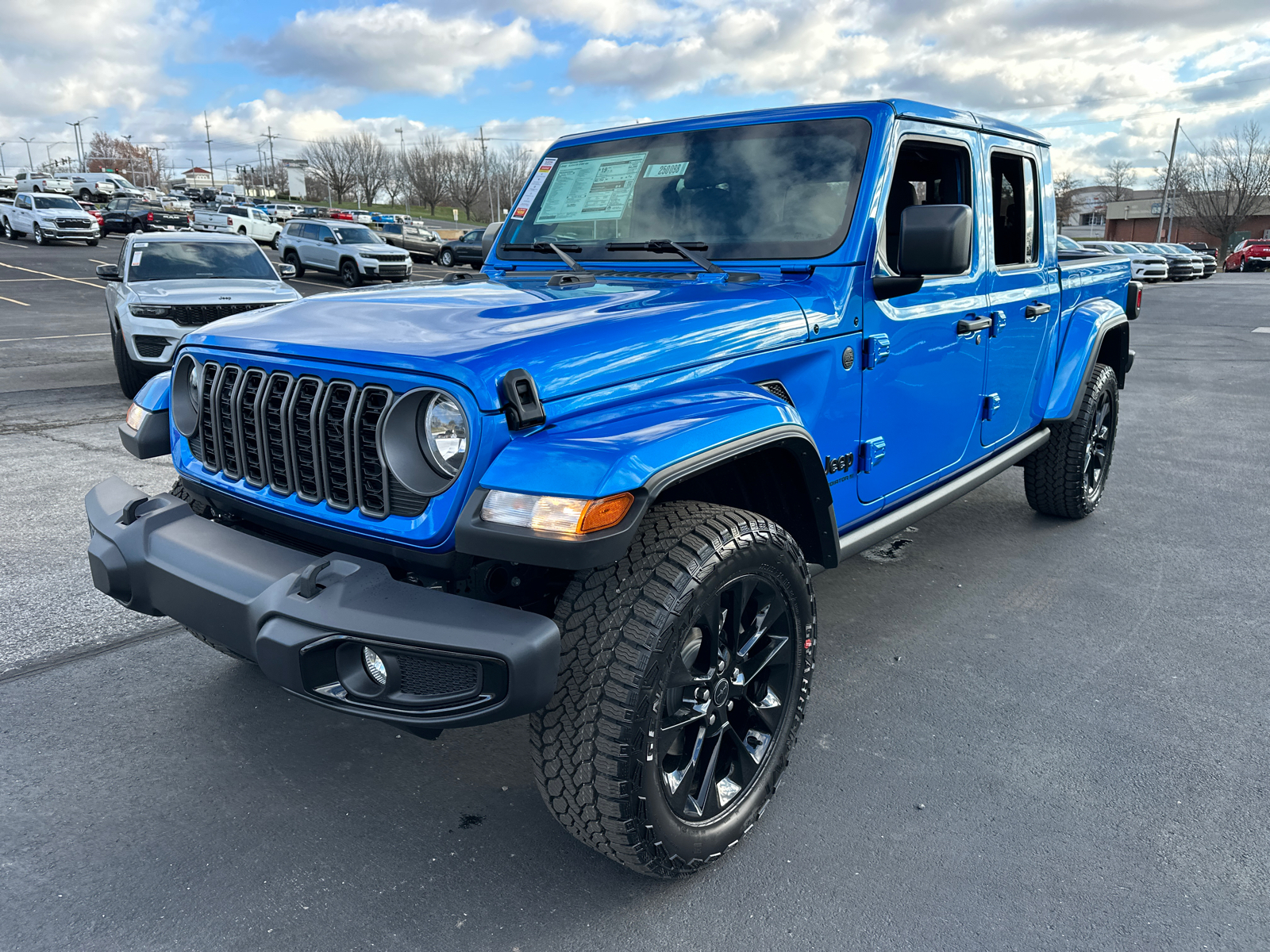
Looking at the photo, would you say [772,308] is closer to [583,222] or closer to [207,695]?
[583,222]

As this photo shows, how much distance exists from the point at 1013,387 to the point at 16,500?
5.65m

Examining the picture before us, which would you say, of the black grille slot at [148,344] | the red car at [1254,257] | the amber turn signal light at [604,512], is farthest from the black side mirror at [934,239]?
the red car at [1254,257]

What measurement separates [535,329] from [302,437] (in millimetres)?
667

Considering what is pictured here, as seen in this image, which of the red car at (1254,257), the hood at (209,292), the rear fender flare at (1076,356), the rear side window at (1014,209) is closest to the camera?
the rear side window at (1014,209)

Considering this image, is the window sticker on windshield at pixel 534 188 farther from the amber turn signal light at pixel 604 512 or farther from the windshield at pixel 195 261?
the windshield at pixel 195 261

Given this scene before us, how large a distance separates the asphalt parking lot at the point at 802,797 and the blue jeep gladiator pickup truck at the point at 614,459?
1.07 feet

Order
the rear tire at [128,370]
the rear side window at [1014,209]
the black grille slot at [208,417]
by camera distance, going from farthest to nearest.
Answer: the rear tire at [128,370], the rear side window at [1014,209], the black grille slot at [208,417]

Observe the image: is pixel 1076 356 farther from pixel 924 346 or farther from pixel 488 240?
pixel 488 240

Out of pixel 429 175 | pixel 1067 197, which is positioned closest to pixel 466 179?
pixel 429 175

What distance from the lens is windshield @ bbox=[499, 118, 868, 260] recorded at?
10.2 ft

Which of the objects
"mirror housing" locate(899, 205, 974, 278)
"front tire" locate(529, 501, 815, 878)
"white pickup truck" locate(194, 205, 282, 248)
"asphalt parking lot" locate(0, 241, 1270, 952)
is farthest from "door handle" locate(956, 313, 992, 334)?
"white pickup truck" locate(194, 205, 282, 248)

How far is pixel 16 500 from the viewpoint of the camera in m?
5.59

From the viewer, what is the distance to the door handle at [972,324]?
139 inches

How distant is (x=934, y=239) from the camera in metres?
2.79
